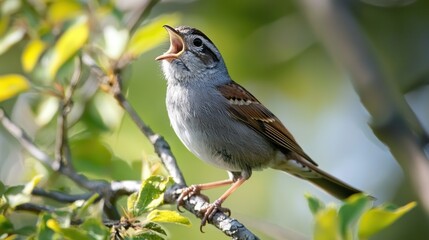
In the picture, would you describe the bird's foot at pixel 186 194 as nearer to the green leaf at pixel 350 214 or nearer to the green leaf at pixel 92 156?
the green leaf at pixel 92 156

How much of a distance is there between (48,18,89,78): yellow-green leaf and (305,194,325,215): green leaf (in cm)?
225

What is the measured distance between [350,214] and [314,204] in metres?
0.13

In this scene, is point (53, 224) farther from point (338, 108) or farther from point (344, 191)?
point (338, 108)

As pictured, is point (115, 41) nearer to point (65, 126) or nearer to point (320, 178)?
point (65, 126)

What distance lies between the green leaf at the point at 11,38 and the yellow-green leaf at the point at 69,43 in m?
0.42

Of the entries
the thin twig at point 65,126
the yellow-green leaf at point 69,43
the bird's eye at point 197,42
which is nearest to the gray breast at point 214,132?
the bird's eye at point 197,42

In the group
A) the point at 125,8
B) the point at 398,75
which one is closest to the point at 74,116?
the point at 125,8

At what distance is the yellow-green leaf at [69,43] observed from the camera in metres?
4.51

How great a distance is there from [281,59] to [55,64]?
304 centimetres

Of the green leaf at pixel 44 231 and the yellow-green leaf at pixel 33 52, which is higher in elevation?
the yellow-green leaf at pixel 33 52

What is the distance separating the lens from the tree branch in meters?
3.03

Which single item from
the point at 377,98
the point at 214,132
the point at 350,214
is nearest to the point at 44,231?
the point at 350,214

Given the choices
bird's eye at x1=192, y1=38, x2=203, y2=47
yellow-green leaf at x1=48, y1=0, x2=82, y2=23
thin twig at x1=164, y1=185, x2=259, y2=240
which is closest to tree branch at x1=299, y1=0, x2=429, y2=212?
thin twig at x1=164, y1=185, x2=259, y2=240

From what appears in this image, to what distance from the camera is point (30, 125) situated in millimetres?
5402
